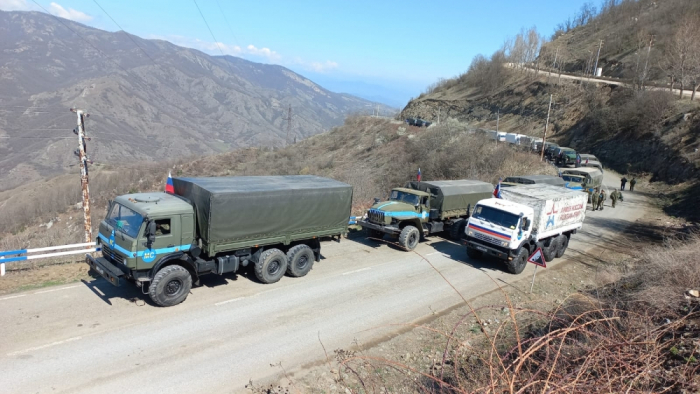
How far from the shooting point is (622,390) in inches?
193

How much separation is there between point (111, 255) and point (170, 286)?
180 centimetres

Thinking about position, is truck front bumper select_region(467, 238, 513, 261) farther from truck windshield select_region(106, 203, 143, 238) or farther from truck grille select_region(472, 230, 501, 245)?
truck windshield select_region(106, 203, 143, 238)

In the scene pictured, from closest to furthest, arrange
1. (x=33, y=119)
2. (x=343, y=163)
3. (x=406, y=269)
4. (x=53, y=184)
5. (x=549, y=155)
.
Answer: (x=406, y=269) < (x=549, y=155) < (x=343, y=163) < (x=53, y=184) < (x=33, y=119)

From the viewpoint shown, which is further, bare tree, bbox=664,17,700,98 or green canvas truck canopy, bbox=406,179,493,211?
bare tree, bbox=664,17,700,98

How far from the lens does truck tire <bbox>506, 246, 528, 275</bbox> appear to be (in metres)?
14.3

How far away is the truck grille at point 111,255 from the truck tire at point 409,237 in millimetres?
10131

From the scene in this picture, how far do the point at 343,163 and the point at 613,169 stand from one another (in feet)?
103

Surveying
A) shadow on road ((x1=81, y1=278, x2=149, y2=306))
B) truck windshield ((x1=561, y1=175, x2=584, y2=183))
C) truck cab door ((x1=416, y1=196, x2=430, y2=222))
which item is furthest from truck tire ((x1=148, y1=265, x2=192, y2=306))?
truck windshield ((x1=561, y1=175, x2=584, y2=183))

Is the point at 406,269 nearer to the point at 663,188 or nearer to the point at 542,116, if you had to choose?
the point at 663,188

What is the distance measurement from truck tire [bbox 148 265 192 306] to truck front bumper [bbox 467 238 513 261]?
33.3ft

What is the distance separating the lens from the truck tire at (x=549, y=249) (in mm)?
15844

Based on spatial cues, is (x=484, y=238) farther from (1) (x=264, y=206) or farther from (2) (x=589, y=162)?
(2) (x=589, y=162)

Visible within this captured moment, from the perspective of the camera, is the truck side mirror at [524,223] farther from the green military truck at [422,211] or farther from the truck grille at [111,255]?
the truck grille at [111,255]

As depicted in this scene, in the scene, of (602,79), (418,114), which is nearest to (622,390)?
(602,79)
